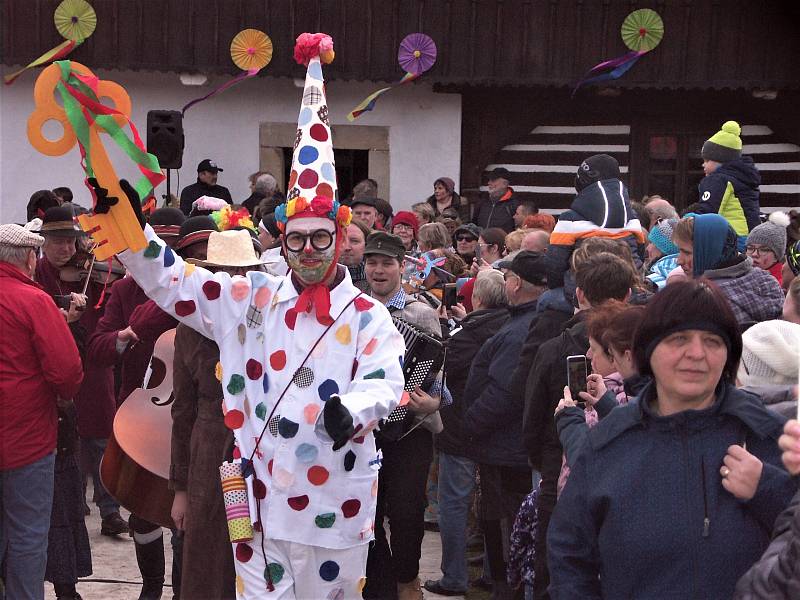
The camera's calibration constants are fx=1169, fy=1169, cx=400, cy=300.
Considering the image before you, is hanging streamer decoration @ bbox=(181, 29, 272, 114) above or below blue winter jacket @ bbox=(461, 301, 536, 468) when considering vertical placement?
above

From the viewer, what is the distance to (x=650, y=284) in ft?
20.5

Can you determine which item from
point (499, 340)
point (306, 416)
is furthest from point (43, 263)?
point (306, 416)

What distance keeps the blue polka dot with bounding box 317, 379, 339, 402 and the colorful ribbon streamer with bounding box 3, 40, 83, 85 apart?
12.3 meters

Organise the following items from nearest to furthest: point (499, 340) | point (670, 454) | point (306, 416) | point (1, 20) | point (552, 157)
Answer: point (670, 454), point (306, 416), point (499, 340), point (1, 20), point (552, 157)

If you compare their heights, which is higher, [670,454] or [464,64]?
[464,64]

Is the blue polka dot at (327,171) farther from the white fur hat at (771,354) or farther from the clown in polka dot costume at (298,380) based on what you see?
the white fur hat at (771,354)

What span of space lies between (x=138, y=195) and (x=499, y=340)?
236cm

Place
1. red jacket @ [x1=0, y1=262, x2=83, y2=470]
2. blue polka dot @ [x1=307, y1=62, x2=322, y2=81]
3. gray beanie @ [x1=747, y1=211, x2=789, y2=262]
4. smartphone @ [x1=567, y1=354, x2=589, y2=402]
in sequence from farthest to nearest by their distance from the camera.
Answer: gray beanie @ [x1=747, y1=211, x2=789, y2=262] < red jacket @ [x1=0, y1=262, x2=83, y2=470] < blue polka dot @ [x1=307, y1=62, x2=322, y2=81] < smartphone @ [x1=567, y1=354, x2=589, y2=402]

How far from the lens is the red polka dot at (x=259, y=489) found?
14.4 feet

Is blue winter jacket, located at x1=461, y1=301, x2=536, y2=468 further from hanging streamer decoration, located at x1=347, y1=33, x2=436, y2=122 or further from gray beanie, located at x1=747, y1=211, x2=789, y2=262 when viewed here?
hanging streamer decoration, located at x1=347, y1=33, x2=436, y2=122

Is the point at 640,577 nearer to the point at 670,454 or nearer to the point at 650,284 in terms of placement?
the point at 670,454

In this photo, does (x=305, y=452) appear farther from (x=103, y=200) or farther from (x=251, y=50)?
(x=251, y=50)

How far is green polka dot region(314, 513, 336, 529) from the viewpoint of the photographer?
170 inches

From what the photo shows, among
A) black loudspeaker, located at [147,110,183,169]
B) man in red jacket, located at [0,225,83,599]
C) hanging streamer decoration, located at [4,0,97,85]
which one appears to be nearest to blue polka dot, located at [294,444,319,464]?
man in red jacket, located at [0,225,83,599]
